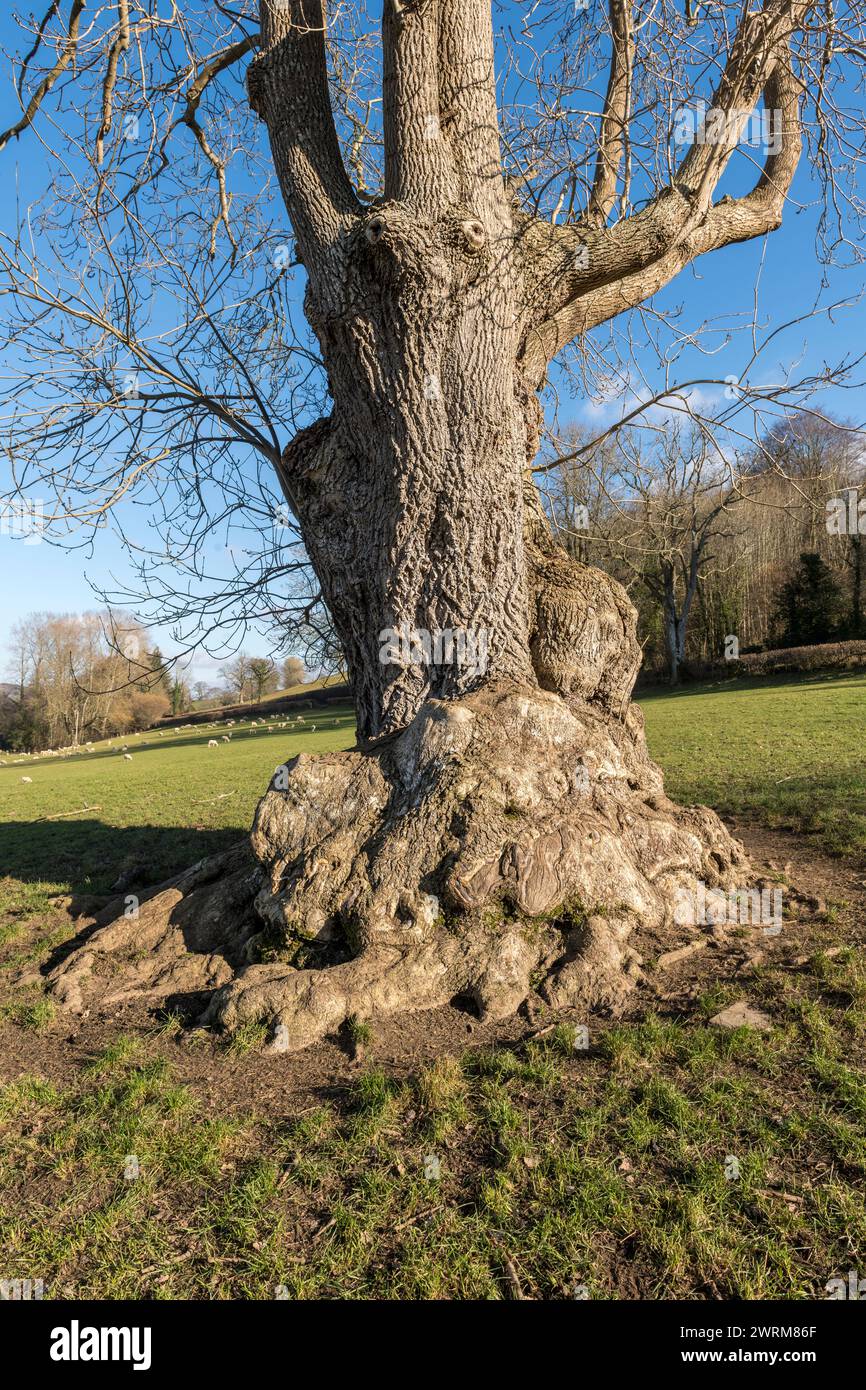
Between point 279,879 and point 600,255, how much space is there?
5033mm

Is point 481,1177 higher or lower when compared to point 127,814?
higher

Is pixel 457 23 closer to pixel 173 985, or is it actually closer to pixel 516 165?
pixel 516 165

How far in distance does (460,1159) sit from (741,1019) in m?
1.56

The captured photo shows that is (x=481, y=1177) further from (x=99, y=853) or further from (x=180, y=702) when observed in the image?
(x=180, y=702)

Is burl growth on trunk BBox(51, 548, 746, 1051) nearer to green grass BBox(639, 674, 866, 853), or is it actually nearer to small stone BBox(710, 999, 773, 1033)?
small stone BBox(710, 999, 773, 1033)

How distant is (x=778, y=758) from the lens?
1085 cm

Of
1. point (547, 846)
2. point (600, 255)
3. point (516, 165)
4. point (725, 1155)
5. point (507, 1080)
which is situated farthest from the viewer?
point (516, 165)

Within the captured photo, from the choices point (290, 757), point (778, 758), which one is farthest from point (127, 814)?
point (778, 758)

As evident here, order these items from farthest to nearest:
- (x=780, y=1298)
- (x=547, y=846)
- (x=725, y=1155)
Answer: (x=547, y=846), (x=725, y=1155), (x=780, y=1298)

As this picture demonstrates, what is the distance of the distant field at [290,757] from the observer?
24.9 ft

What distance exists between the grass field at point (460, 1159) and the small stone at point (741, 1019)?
0.07m

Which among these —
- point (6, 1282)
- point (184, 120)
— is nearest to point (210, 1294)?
point (6, 1282)

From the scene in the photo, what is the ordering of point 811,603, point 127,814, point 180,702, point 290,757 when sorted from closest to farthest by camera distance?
1. point 127,814
2. point 290,757
3. point 811,603
4. point 180,702

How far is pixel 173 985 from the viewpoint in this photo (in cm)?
404
